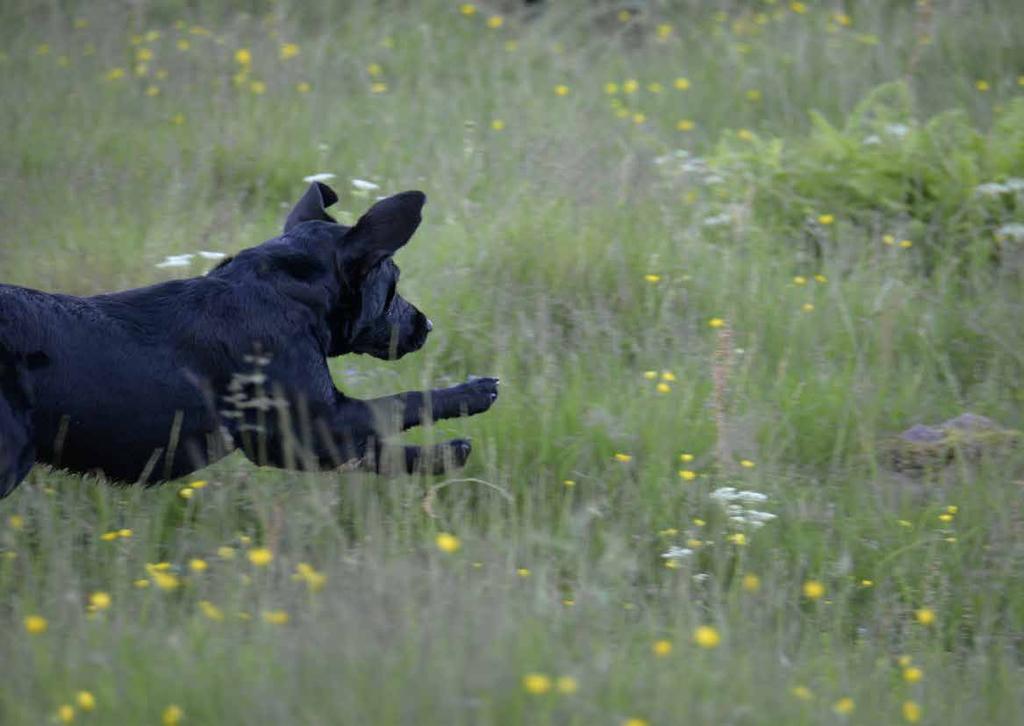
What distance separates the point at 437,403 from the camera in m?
4.20

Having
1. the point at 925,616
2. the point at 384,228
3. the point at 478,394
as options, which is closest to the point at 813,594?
the point at 925,616

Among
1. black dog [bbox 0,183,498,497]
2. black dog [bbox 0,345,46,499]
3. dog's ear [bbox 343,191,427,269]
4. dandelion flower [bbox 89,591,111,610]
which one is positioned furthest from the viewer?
dog's ear [bbox 343,191,427,269]

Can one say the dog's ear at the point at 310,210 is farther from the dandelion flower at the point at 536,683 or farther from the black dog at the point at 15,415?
the dandelion flower at the point at 536,683

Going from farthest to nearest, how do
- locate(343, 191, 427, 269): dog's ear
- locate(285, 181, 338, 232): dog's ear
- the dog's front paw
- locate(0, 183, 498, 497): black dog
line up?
locate(285, 181, 338, 232): dog's ear, the dog's front paw, locate(343, 191, 427, 269): dog's ear, locate(0, 183, 498, 497): black dog

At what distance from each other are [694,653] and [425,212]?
3599 mm

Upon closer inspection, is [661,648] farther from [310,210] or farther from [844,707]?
[310,210]

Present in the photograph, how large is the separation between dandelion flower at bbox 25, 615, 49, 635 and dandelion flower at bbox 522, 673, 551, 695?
111cm

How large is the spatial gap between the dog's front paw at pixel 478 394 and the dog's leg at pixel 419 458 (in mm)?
117

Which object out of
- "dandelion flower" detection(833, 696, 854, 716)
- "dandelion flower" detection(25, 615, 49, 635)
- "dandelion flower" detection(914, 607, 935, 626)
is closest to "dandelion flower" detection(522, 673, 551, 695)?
"dandelion flower" detection(833, 696, 854, 716)

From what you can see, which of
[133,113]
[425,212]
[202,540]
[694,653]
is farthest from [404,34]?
[694,653]

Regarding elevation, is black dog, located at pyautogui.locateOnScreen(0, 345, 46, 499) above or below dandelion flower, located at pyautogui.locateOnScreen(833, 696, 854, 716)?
above

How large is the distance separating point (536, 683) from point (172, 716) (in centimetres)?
77

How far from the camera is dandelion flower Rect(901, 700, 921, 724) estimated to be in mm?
2807

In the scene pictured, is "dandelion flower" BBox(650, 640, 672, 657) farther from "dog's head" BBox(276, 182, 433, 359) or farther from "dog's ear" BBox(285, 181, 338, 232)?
"dog's ear" BBox(285, 181, 338, 232)
